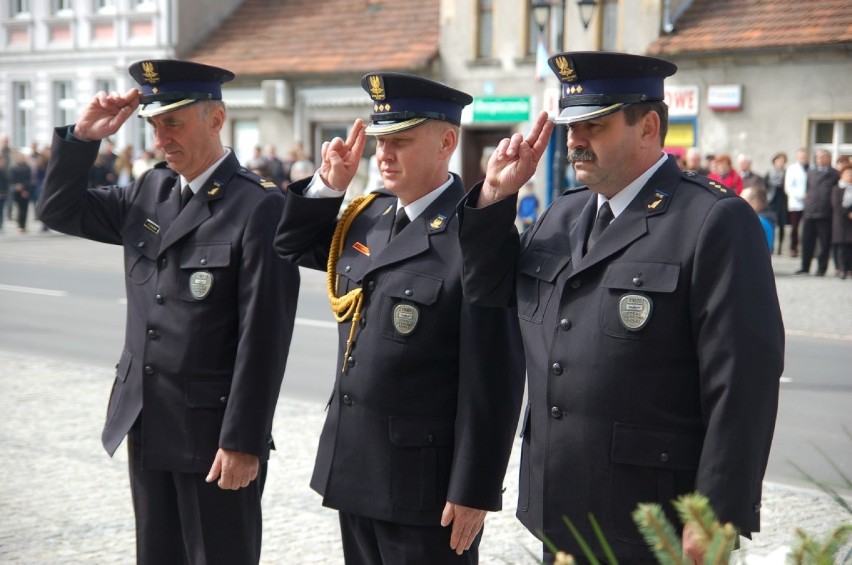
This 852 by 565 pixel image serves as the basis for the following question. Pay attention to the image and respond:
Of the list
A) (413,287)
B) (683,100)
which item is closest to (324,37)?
(683,100)

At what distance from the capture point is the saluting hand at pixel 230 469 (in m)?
3.91

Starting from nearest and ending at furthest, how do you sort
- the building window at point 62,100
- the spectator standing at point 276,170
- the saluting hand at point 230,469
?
the saluting hand at point 230,469 → the spectator standing at point 276,170 → the building window at point 62,100

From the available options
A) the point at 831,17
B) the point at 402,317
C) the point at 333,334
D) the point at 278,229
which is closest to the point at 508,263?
the point at 402,317

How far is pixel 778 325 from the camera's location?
118 inches

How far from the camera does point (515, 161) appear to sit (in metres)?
3.24

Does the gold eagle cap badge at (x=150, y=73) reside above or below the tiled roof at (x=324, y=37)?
below

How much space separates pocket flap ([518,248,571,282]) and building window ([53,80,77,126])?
3576 centimetres

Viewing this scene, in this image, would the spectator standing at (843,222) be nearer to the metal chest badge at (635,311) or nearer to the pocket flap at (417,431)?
the pocket flap at (417,431)

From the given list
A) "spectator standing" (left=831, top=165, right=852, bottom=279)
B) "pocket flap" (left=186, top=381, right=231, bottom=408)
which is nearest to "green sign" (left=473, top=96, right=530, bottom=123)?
"spectator standing" (left=831, top=165, right=852, bottom=279)

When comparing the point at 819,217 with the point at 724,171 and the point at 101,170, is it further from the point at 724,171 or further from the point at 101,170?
the point at 101,170

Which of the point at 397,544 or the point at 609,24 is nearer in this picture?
the point at 397,544

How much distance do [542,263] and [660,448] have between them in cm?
61

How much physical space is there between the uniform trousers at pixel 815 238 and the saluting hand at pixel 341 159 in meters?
16.6

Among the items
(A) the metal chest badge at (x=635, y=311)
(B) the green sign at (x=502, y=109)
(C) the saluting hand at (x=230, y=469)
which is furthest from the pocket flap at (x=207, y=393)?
(B) the green sign at (x=502, y=109)
